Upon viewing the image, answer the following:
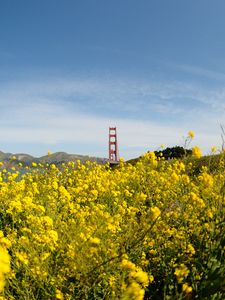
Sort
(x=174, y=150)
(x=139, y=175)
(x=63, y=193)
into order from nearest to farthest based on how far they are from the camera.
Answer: (x=63, y=193) → (x=139, y=175) → (x=174, y=150)

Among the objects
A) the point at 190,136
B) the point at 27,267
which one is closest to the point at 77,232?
the point at 27,267

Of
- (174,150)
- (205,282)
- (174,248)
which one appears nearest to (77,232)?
(174,248)

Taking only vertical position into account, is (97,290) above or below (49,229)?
below

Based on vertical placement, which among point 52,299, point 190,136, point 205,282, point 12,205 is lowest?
point 52,299

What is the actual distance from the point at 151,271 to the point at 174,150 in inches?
811

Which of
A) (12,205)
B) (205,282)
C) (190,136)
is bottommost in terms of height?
(205,282)

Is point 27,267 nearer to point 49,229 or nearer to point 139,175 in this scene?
point 49,229

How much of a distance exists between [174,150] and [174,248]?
808 inches

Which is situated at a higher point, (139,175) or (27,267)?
(139,175)

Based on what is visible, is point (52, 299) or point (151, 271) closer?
point (52, 299)

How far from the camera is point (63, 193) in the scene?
5.29m

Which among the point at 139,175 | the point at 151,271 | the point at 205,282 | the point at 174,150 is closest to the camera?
the point at 205,282

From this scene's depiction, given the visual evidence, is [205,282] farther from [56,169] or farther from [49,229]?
[56,169]

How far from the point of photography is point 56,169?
8.77 m
